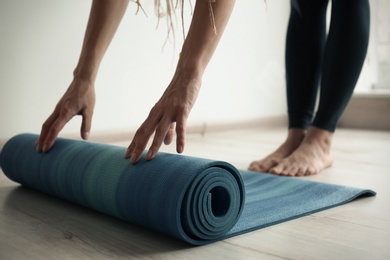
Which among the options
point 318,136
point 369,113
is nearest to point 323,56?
point 318,136

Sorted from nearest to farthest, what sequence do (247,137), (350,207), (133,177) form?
(133,177), (350,207), (247,137)

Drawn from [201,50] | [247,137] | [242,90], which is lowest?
[247,137]

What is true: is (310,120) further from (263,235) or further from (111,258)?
(111,258)

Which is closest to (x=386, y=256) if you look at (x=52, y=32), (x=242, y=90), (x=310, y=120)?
(x=310, y=120)

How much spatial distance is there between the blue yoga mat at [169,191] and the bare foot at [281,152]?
1.17 ft

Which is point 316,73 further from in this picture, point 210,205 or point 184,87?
point 210,205

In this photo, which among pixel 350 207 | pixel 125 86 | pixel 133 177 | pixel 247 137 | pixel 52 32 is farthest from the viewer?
pixel 247 137

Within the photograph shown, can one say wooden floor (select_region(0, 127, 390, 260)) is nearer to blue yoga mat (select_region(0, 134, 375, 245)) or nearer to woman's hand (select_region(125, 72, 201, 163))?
blue yoga mat (select_region(0, 134, 375, 245))

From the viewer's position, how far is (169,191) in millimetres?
1014

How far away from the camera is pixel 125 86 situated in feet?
8.69

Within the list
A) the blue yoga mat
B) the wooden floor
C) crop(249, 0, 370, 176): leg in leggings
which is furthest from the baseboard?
the blue yoga mat

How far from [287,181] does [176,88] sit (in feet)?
2.04

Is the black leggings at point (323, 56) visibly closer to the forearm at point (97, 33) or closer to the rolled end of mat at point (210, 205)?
the forearm at point (97, 33)

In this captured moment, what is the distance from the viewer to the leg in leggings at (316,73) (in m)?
1.85
